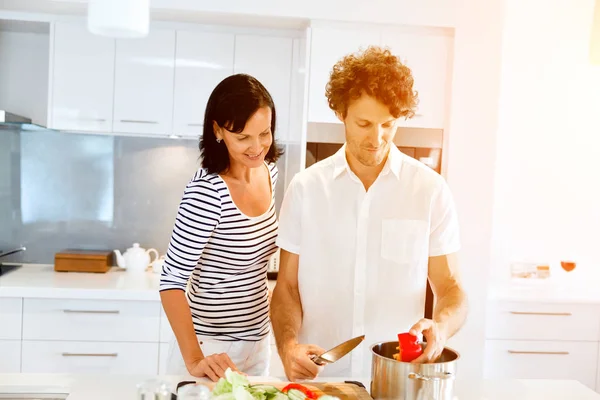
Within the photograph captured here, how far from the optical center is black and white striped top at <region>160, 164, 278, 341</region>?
5.84 ft

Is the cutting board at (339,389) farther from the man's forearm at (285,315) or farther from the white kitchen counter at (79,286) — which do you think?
the white kitchen counter at (79,286)

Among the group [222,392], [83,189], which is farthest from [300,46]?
[222,392]

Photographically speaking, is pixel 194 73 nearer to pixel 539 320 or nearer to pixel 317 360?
pixel 539 320

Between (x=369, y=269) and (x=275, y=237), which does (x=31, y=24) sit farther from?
(x=369, y=269)

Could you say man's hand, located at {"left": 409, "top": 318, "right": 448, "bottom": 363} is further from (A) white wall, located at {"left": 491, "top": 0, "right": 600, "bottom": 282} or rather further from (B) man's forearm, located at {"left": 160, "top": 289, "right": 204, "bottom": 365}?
(A) white wall, located at {"left": 491, "top": 0, "right": 600, "bottom": 282}

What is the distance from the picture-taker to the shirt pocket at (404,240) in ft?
6.07

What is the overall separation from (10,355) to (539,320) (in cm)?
255

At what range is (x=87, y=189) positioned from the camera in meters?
3.80

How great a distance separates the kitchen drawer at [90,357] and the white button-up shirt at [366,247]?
1511 mm

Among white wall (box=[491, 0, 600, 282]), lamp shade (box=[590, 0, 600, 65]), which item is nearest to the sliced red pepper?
lamp shade (box=[590, 0, 600, 65])

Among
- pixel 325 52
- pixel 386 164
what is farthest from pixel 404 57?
pixel 386 164

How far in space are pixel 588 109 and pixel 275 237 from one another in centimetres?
255

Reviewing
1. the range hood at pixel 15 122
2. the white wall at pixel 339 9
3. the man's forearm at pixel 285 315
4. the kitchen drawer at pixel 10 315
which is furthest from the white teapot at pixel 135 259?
the man's forearm at pixel 285 315

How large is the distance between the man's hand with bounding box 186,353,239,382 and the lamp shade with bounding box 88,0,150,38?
2.83ft
